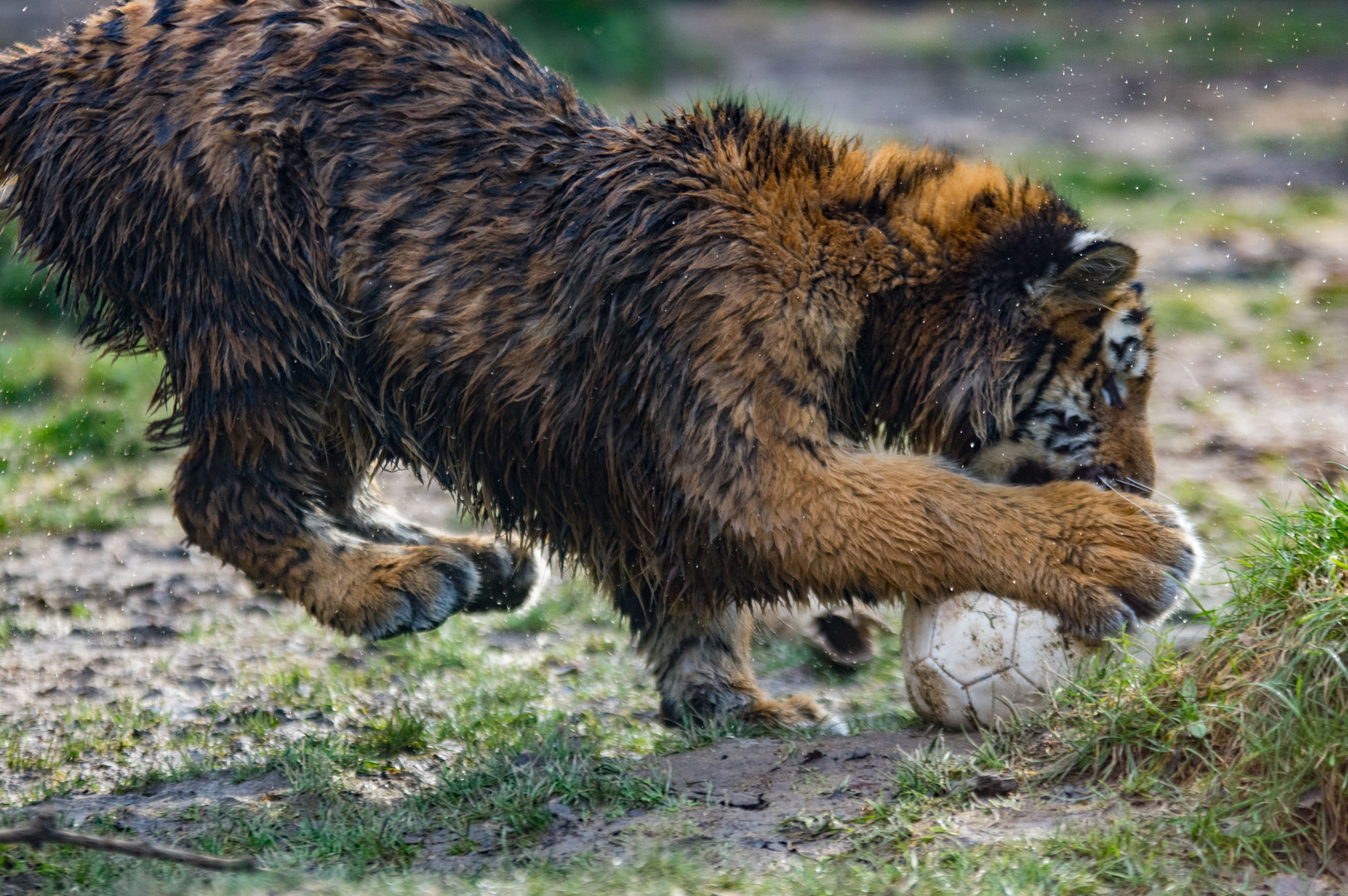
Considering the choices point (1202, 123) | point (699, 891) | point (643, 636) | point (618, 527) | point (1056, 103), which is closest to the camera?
point (699, 891)

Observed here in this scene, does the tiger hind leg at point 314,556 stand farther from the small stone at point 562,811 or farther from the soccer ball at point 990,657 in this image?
the soccer ball at point 990,657

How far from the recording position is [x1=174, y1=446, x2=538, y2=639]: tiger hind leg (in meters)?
4.17

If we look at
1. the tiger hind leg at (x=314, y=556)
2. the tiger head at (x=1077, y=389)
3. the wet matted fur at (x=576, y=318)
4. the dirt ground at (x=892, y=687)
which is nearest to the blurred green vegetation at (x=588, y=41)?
the dirt ground at (x=892, y=687)

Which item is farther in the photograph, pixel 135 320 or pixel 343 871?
pixel 135 320

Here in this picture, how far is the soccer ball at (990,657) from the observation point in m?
3.57

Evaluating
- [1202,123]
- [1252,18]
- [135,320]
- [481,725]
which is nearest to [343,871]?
[481,725]

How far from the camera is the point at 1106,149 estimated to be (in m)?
11.9

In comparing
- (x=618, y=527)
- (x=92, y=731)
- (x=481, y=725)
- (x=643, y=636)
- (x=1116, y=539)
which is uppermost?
(x=1116, y=539)

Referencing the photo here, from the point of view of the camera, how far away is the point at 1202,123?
12711mm

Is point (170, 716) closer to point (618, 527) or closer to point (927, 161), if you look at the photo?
point (618, 527)

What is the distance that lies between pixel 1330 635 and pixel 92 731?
3.40 metres

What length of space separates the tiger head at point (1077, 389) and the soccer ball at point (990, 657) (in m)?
0.57

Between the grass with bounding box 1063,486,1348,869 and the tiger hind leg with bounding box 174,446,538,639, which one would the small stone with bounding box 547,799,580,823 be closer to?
the tiger hind leg with bounding box 174,446,538,639

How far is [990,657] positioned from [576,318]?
1386mm
